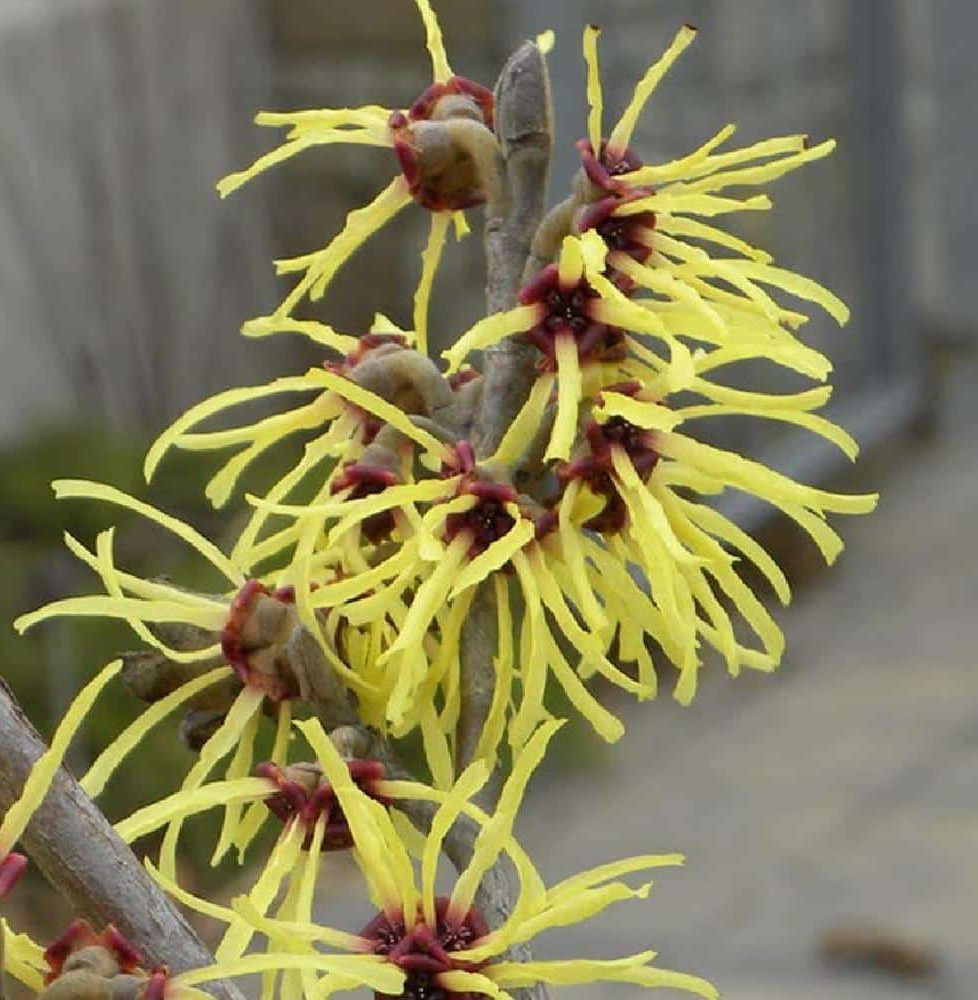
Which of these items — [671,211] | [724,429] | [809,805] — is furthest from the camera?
[724,429]

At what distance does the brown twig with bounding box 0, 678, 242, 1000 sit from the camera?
44 centimetres

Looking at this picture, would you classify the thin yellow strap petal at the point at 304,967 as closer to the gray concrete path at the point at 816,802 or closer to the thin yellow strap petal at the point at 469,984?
the thin yellow strap petal at the point at 469,984

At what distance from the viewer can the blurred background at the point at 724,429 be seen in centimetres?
267

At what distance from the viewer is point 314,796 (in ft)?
1.68

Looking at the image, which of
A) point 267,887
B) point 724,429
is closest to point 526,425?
point 267,887

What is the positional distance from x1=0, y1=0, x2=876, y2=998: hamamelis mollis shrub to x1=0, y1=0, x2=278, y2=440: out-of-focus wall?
2.83 metres

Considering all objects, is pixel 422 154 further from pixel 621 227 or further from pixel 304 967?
pixel 304 967

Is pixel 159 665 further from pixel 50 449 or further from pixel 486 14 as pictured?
pixel 486 14

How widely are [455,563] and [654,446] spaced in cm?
5

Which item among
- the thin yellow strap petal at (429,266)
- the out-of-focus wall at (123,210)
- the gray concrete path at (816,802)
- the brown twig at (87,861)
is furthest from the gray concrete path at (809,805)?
the brown twig at (87,861)

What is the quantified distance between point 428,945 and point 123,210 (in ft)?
10.4

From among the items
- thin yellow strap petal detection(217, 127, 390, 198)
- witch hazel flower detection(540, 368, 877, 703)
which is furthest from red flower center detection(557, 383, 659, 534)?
thin yellow strap petal detection(217, 127, 390, 198)

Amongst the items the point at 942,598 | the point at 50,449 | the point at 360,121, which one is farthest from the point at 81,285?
the point at 360,121

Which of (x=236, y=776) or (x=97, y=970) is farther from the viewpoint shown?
(x=236, y=776)
